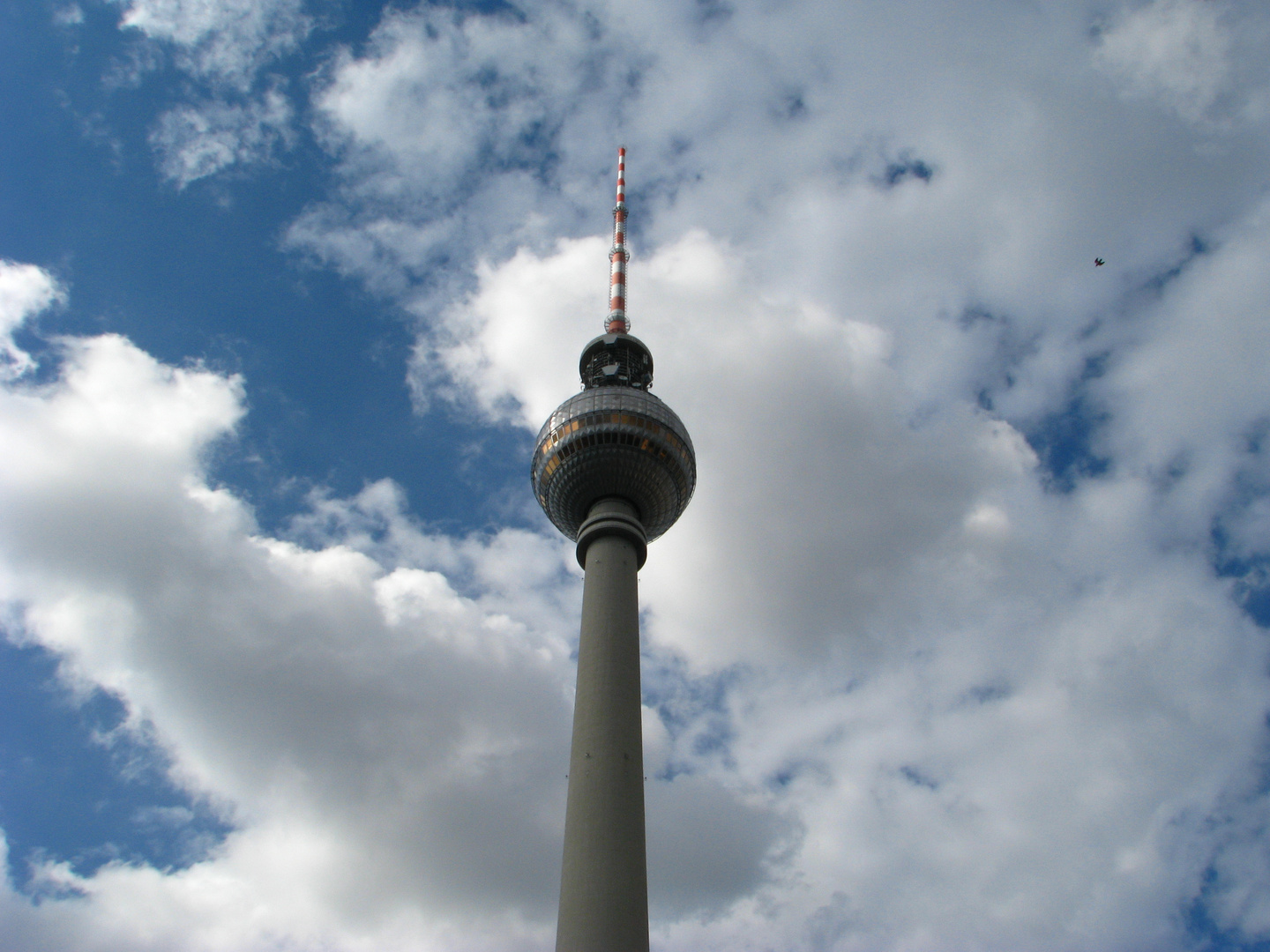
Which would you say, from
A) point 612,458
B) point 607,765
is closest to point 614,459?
point 612,458

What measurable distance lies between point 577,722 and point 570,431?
2330cm

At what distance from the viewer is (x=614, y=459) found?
2680 inches

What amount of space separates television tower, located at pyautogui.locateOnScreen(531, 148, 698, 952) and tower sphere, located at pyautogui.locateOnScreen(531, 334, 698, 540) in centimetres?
10

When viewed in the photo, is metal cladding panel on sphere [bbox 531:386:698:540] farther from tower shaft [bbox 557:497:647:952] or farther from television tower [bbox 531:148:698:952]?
tower shaft [bbox 557:497:647:952]

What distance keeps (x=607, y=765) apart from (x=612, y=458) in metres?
24.3

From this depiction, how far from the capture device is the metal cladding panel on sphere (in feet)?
224

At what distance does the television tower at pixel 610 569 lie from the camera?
47812 mm

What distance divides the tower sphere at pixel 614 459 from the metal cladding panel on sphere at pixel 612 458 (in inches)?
2.7

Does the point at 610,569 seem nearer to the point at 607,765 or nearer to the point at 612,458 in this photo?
the point at 612,458

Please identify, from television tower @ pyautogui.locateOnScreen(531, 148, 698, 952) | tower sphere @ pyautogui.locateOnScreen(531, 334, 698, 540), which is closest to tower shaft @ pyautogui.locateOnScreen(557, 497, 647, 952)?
television tower @ pyautogui.locateOnScreen(531, 148, 698, 952)

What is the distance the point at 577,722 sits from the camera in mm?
55531

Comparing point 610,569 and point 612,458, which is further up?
point 612,458

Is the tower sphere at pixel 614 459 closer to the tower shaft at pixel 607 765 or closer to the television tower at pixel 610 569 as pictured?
the television tower at pixel 610 569

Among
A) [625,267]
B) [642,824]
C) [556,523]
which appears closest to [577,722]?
[642,824]
